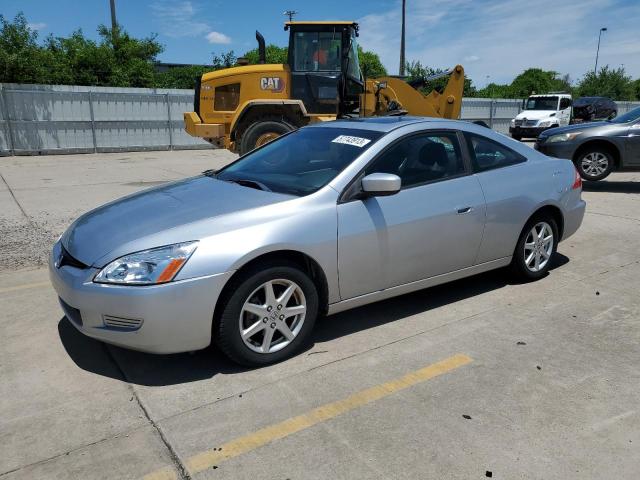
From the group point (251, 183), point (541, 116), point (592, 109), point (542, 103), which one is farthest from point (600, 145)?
point (592, 109)

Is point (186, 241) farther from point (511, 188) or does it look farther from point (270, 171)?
point (511, 188)

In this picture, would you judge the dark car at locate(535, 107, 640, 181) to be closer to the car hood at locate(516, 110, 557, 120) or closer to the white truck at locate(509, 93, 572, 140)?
the white truck at locate(509, 93, 572, 140)

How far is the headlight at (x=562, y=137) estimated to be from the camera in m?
9.96

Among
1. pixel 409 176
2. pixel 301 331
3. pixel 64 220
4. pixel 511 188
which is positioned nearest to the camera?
pixel 301 331

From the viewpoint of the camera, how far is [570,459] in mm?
2502

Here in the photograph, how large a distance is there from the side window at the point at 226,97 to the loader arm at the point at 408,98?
2.93 metres

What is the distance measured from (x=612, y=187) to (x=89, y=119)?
16139 millimetres

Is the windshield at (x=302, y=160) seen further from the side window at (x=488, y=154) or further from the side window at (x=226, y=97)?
the side window at (x=226, y=97)

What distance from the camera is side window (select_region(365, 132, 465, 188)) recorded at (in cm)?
385

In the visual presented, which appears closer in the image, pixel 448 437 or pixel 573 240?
pixel 448 437

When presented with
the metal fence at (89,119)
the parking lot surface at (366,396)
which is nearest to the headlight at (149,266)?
the parking lot surface at (366,396)

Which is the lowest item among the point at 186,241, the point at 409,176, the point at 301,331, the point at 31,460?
the point at 31,460

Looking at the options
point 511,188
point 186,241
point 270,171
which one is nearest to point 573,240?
point 511,188

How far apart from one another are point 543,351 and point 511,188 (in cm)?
146
